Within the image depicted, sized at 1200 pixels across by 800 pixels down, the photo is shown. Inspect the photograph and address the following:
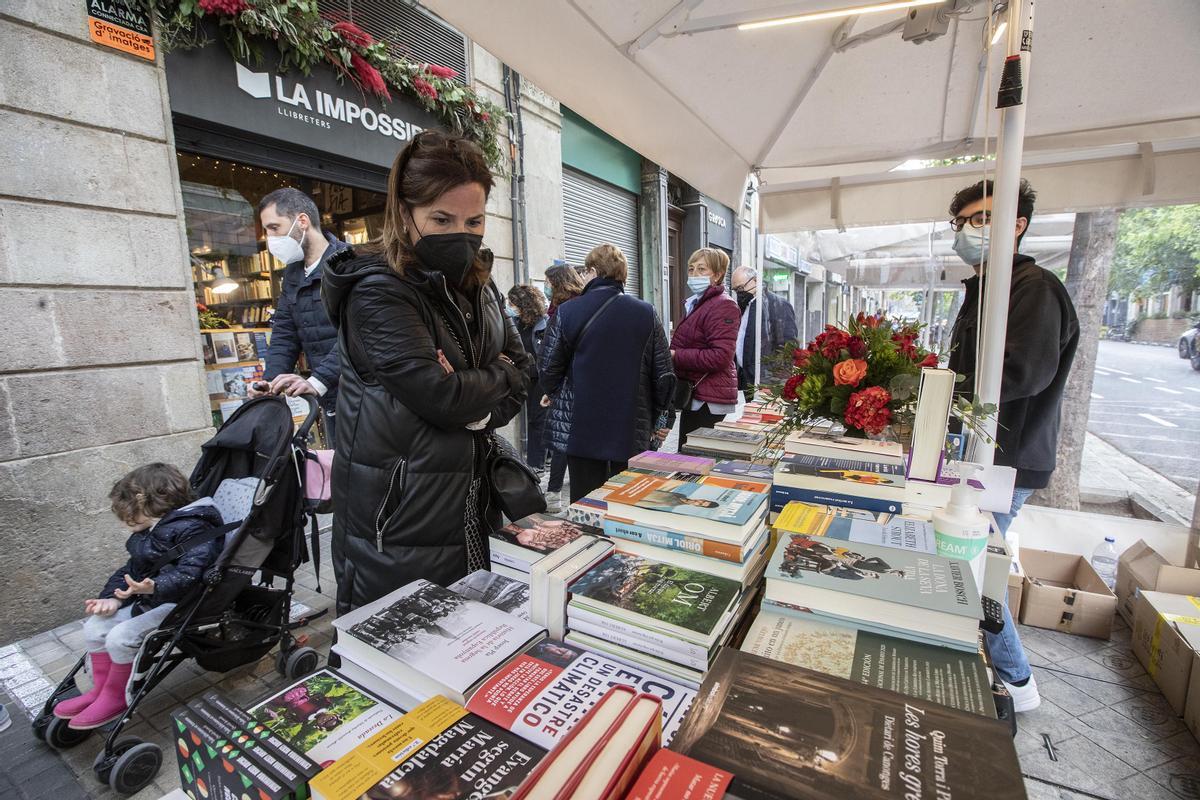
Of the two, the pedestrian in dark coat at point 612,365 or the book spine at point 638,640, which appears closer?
the book spine at point 638,640

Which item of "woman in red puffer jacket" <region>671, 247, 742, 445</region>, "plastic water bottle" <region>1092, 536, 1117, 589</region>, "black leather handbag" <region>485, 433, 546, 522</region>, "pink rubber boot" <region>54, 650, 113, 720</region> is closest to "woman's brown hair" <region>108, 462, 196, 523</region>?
"pink rubber boot" <region>54, 650, 113, 720</region>

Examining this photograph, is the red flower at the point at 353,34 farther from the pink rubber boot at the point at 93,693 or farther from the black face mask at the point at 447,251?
the pink rubber boot at the point at 93,693

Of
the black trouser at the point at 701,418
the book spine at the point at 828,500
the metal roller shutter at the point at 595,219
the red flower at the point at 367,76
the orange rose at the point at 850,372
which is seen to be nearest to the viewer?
the book spine at the point at 828,500

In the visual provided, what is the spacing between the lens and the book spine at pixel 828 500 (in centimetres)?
145

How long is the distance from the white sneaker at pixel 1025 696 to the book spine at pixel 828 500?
1619mm

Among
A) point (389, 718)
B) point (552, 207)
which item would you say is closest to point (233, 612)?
point (389, 718)

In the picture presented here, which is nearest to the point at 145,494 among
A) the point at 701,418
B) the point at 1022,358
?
the point at 701,418

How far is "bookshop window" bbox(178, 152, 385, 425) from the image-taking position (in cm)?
431

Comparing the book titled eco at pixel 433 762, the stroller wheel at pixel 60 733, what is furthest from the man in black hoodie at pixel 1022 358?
the stroller wheel at pixel 60 733

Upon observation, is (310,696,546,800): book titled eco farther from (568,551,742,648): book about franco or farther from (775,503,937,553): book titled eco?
(775,503,937,553): book titled eco

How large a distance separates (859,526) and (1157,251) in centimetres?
539

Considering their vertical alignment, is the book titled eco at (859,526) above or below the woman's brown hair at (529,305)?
below

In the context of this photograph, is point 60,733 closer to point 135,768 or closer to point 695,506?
point 135,768

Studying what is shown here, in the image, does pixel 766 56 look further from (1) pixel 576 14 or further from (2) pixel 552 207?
(2) pixel 552 207
